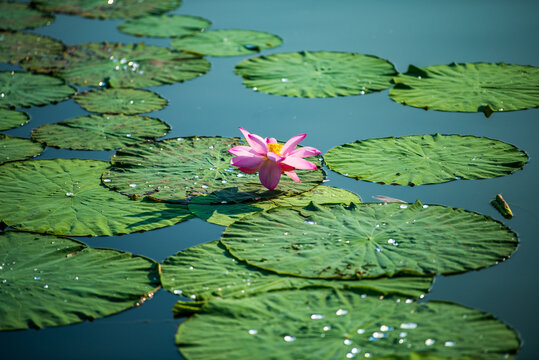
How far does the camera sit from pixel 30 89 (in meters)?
3.96

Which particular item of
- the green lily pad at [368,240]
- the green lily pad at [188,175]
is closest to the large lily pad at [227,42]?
the green lily pad at [188,175]

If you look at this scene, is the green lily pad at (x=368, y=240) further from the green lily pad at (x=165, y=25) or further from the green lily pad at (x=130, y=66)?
the green lily pad at (x=165, y=25)

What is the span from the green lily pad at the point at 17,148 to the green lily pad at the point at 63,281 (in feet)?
2.63

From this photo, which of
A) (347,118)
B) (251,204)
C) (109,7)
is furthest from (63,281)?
(109,7)

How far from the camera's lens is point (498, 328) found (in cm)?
173

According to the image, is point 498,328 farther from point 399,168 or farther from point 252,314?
point 399,168

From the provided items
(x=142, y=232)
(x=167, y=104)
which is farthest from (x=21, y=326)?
(x=167, y=104)

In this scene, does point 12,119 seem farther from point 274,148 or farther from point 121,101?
point 274,148

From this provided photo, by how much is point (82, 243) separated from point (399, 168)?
1429 millimetres

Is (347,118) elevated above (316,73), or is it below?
below

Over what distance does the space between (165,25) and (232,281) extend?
3.86 m

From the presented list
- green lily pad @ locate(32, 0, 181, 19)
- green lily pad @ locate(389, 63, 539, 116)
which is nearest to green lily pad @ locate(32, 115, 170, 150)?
green lily pad @ locate(389, 63, 539, 116)

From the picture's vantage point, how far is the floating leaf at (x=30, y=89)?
149 inches

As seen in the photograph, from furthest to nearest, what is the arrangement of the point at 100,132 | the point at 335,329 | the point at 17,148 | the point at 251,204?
the point at 100,132
the point at 17,148
the point at 251,204
the point at 335,329
